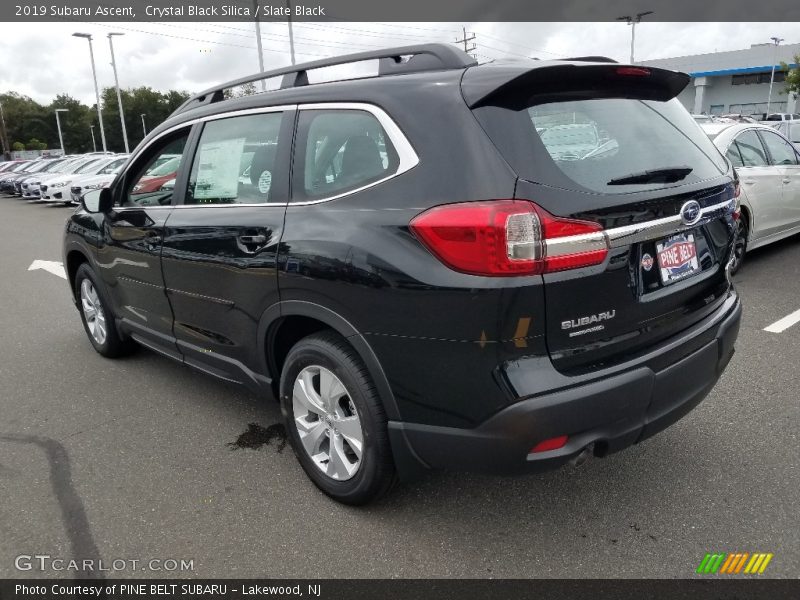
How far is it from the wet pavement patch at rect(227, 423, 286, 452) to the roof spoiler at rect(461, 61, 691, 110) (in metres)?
2.12

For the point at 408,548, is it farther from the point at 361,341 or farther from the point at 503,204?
the point at 503,204

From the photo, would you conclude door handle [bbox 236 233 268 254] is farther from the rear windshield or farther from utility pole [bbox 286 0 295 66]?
utility pole [bbox 286 0 295 66]

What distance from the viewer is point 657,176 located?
Answer: 2428 mm

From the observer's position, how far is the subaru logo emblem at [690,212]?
2420 millimetres

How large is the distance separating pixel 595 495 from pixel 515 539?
19.4 inches

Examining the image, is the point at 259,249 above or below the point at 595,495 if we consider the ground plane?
above

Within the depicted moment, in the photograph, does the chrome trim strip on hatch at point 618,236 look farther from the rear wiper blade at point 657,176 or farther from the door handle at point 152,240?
the door handle at point 152,240

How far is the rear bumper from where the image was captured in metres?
2.11

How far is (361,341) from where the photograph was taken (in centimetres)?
242

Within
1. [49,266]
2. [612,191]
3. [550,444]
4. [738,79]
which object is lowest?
[49,266]

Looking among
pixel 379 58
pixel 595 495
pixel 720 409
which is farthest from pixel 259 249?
pixel 720 409

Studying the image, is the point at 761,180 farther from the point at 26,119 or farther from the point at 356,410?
the point at 26,119
